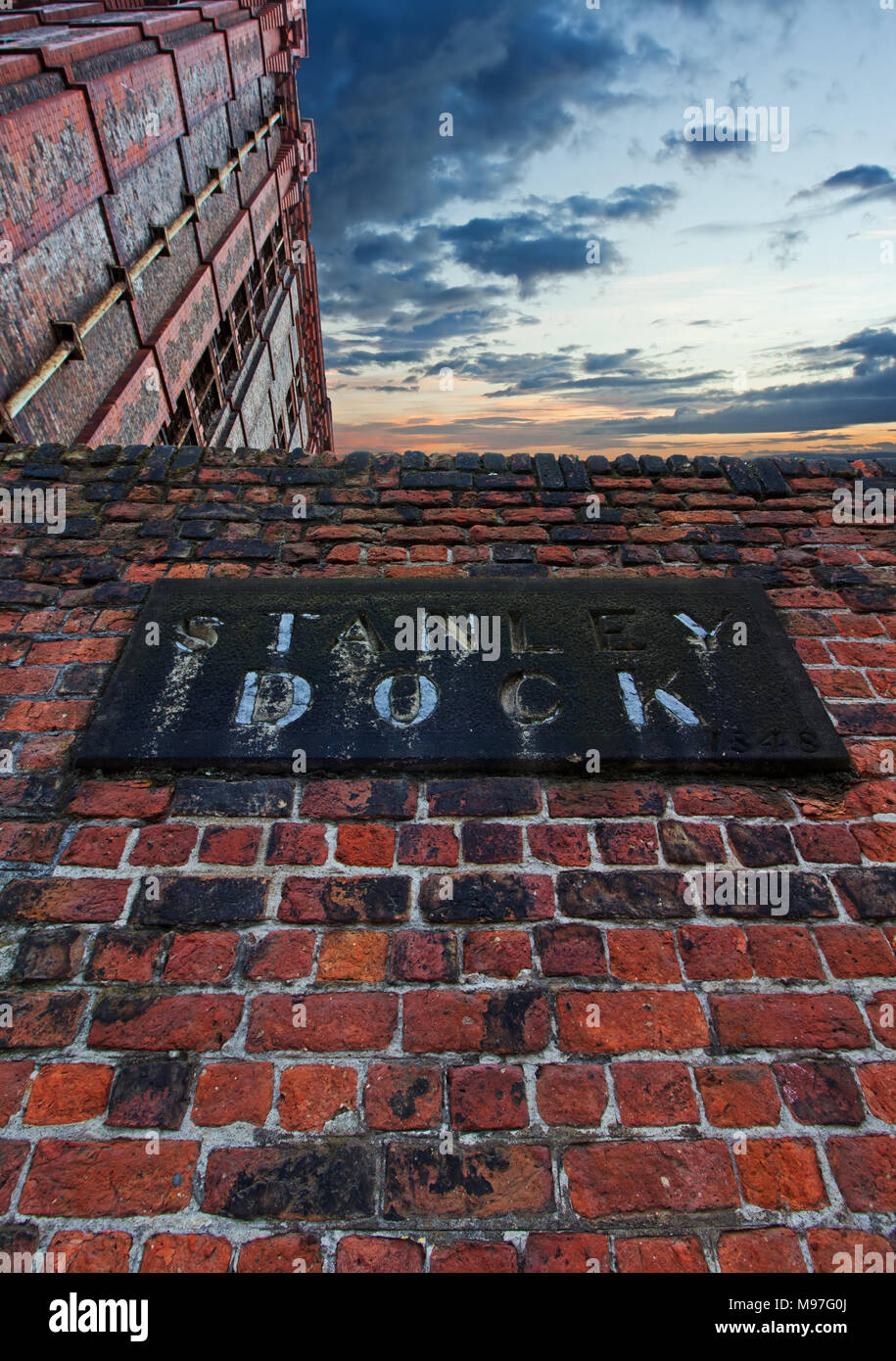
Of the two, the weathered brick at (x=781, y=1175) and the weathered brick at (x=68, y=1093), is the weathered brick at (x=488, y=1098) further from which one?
the weathered brick at (x=68, y=1093)

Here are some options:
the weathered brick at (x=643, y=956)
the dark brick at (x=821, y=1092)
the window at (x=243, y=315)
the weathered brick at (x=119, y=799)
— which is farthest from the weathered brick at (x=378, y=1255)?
the window at (x=243, y=315)

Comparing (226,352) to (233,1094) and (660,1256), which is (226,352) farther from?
(660,1256)

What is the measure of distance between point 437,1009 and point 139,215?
7.53m

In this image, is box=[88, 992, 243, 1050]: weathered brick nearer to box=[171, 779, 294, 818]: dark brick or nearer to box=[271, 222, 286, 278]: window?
box=[171, 779, 294, 818]: dark brick

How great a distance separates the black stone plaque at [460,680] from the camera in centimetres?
174

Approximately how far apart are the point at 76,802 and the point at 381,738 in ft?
2.71

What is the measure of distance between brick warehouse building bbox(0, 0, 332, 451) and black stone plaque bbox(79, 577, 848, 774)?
10.8 ft

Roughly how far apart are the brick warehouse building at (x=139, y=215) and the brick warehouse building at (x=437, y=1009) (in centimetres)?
378

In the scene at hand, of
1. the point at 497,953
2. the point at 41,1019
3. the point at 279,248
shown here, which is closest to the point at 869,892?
the point at 497,953

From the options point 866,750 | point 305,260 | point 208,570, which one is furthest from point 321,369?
point 866,750

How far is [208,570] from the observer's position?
88.8 inches

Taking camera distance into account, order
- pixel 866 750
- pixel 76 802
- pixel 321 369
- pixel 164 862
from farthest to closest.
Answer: pixel 321 369
pixel 866 750
pixel 76 802
pixel 164 862

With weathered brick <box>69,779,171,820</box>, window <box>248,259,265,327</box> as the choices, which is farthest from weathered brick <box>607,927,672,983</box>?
window <box>248,259,265,327</box>

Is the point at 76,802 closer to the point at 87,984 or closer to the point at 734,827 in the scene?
the point at 87,984
